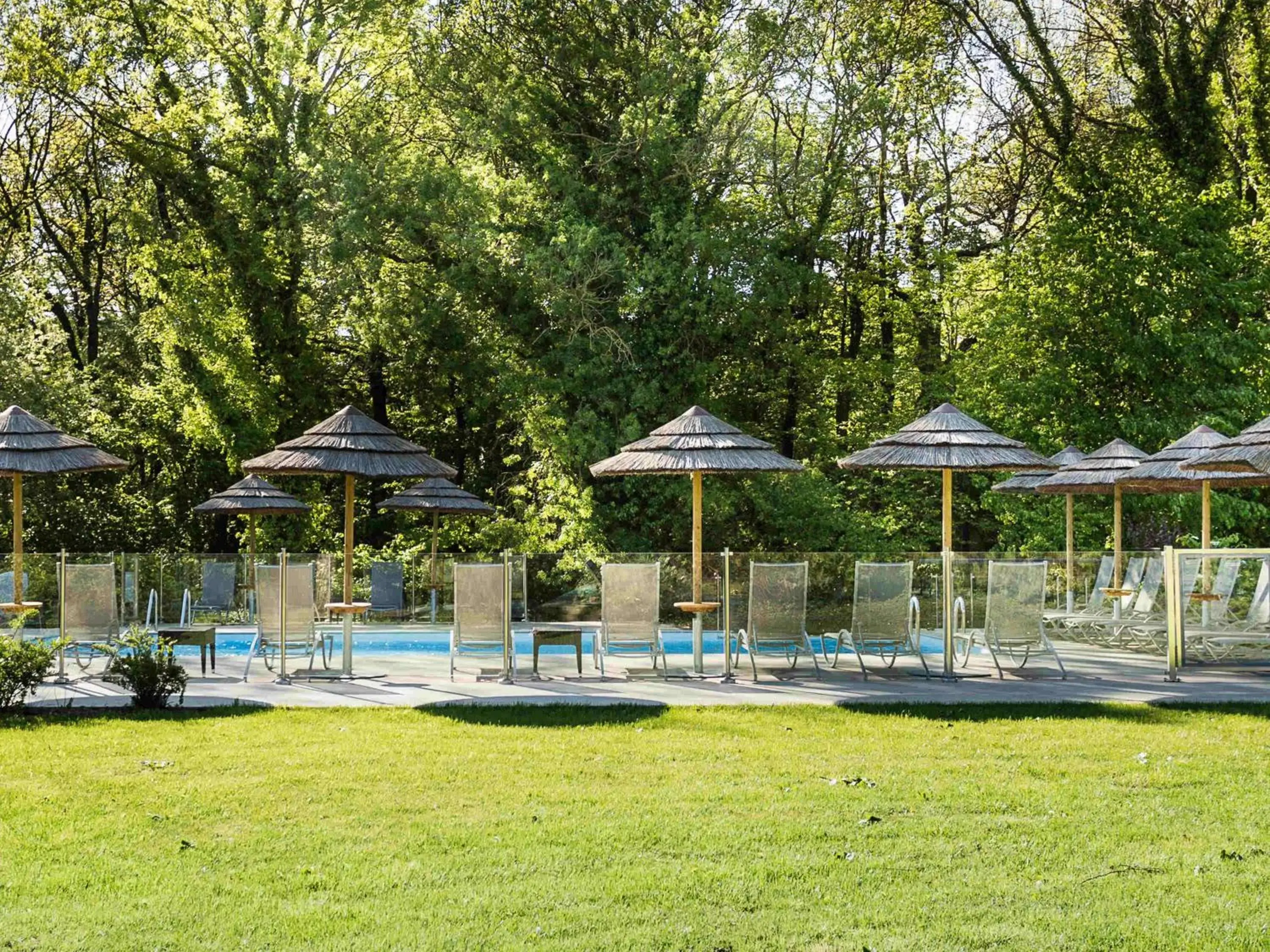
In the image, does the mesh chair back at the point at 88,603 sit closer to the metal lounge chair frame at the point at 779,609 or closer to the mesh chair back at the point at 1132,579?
the metal lounge chair frame at the point at 779,609

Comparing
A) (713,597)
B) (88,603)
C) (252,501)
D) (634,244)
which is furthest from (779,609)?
(634,244)

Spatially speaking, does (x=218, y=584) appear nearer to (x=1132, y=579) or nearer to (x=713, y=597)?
(x=713, y=597)

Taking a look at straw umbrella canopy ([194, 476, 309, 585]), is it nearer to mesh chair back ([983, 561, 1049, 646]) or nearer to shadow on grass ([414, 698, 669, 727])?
shadow on grass ([414, 698, 669, 727])

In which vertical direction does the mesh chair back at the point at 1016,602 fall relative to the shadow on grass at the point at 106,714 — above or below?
above

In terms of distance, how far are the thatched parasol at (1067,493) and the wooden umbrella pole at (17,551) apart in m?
10.7

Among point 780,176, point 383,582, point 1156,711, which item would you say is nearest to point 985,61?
point 780,176

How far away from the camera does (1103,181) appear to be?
25172 millimetres

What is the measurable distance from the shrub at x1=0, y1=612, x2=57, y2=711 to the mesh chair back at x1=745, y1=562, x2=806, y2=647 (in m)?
6.18

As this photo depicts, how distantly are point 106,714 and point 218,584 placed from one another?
163 inches

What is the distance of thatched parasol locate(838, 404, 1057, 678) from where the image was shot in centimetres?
1239

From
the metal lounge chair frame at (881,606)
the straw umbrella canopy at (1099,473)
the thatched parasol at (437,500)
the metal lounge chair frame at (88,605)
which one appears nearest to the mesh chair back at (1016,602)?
the metal lounge chair frame at (881,606)

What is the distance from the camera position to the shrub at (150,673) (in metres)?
10.8

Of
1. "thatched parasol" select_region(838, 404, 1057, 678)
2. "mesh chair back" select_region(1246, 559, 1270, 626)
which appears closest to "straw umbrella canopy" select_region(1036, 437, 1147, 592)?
"thatched parasol" select_region(838, 404, 1057, 678)

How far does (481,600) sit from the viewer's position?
1245 cm
